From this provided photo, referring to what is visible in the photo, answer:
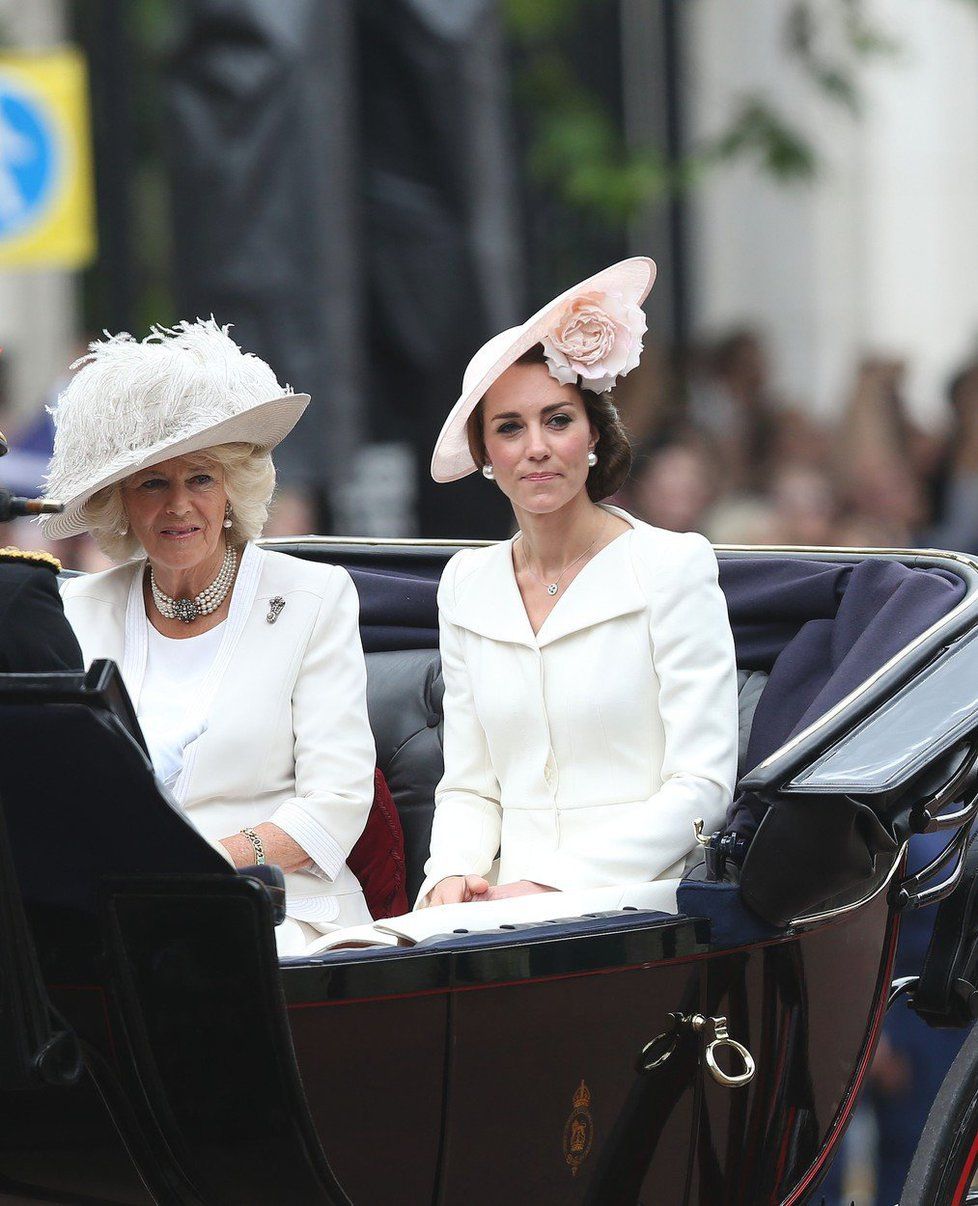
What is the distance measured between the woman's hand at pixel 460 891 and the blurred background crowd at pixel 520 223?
149cm

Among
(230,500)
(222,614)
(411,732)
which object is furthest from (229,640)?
(411,732)

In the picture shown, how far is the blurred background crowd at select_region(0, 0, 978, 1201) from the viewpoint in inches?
181

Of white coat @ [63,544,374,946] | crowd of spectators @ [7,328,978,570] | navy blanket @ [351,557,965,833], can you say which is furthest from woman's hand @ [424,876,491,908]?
crowd of spectators @ [7,328,978,570]

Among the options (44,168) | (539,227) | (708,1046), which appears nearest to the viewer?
(708,1046)

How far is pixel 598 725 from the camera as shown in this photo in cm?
327

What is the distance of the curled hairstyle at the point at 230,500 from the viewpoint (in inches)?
131

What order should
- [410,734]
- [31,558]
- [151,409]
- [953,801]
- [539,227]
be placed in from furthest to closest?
1. [539,227]
2. [410,734]
3. [151,409]
4. [953,801]
5. [31,558]

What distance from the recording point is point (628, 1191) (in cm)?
285

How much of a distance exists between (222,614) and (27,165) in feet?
8.68

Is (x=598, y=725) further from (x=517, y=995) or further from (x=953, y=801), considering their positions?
(x=517, y=995)

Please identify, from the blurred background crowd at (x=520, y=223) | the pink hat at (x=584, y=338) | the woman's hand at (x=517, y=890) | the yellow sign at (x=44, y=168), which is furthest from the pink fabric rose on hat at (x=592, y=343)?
the yellow sign at (x=44, y=168)

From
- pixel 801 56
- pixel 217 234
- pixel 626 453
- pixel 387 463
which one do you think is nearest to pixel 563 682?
pixel 626 453

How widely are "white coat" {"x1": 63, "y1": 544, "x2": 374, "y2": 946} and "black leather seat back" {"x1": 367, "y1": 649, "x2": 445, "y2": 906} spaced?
0.29 meters

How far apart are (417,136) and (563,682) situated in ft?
6.66
